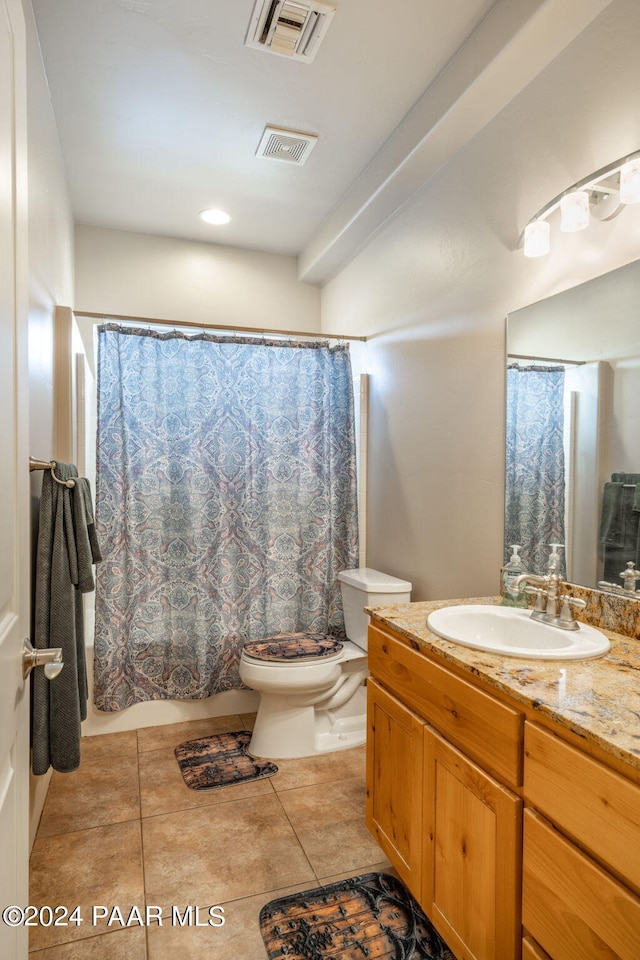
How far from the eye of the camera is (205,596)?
275 cm

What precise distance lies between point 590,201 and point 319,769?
2.29m

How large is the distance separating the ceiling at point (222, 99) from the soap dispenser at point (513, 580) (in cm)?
158

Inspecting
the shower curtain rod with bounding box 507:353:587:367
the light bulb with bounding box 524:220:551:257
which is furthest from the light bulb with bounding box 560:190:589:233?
the shower curtain rod with bounding box 507:353:587:367

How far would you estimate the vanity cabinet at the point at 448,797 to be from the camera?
110 cm

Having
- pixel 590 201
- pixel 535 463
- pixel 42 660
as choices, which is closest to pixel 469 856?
pixel 42 660

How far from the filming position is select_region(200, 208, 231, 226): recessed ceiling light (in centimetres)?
300

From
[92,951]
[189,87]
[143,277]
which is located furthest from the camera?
[143,277]

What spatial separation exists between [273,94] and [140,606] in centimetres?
227

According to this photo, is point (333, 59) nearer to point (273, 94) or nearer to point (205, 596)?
point (273, 94)

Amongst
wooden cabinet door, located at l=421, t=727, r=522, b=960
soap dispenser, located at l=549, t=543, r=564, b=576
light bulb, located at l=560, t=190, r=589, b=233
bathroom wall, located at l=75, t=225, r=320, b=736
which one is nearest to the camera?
wooden cabinet door, located at l=421, t=727, r=522, b=960

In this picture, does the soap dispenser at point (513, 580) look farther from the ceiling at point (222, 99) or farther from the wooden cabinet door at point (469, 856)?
the ceiling at point (222, 99)

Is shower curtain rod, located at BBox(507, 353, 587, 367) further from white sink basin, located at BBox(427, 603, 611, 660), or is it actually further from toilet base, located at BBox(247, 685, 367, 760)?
toilet base, located at BBox(247, 685, 367, 760)

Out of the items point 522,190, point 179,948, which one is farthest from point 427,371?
point 179,948

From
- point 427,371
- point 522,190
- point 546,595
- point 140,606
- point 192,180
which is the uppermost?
point 192,180
